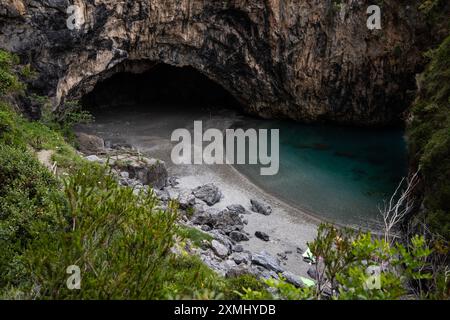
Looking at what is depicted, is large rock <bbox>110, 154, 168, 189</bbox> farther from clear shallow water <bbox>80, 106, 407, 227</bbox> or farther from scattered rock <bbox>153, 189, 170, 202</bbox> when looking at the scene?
clear shallow water <bbox>80, 106, 407, 227</bbox>

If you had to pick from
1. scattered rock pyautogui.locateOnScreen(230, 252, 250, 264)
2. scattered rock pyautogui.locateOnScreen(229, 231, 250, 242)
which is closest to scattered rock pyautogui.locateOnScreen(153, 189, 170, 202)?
scattered rock pyautogui.locateOnScreen(229, 231, 250, 242)

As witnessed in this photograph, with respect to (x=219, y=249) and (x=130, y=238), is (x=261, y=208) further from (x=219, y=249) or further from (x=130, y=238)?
(x=130, y=238)

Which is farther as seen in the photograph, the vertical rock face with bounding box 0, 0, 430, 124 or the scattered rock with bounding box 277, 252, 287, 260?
the vertical rock face with bounding box 0, 0, 430, 124

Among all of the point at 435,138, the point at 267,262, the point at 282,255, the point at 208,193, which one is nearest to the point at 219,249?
the point at 267,262

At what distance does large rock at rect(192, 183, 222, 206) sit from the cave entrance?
50.9ft

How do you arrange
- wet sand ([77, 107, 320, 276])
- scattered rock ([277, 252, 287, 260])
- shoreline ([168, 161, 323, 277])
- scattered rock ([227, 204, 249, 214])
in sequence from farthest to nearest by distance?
scattered rock ([227, 204, 249, 214]), wet sand ([77, 107, 320, 276]), shoreline ([168, 161, 323, 277]), scattered rock ([277, 252, 287, 260])

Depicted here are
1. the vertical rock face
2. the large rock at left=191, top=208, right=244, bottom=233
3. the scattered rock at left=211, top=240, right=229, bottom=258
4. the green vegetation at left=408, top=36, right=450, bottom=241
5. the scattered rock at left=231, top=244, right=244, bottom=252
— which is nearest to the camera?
the green vegetation at left=408, top=36, right=450, bottom=241

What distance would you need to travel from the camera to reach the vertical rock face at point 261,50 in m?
26.4

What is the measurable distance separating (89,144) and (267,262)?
14.5 meters

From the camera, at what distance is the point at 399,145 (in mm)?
31875

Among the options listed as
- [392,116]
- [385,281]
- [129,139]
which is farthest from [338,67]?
[385,281]

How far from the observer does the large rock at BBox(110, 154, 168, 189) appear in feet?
74.9

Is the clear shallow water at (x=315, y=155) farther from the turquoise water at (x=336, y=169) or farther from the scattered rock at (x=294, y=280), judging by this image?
the scattered rock at (x=294, y=280)

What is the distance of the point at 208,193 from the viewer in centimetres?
2295
